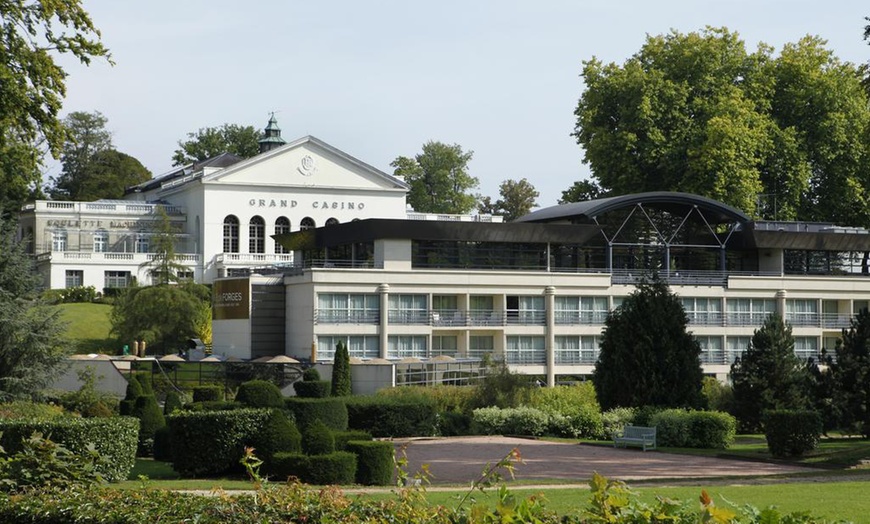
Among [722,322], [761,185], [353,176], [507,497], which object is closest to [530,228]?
[722,322]

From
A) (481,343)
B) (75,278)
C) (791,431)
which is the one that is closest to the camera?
(791,431)

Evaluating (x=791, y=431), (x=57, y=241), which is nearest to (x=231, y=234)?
(x=57, y=241)

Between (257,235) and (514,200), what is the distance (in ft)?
139

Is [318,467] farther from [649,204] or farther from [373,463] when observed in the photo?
[649,204]

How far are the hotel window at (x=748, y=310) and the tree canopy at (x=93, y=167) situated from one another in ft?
210

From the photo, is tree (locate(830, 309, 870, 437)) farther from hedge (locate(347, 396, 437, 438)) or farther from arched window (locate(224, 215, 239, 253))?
arched window (locate(224, 215, 239, 253))

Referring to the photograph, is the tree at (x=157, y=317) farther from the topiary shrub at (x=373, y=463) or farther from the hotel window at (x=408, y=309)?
the topiary shrub at (x=373, y=463)

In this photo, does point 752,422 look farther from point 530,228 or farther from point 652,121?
point 652,121

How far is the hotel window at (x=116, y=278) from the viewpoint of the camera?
85375 millimetres

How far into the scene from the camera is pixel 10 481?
53.6 ft

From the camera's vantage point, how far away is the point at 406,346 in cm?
6072

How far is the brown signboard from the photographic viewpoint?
62250mm

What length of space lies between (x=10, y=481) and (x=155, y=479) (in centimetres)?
1047

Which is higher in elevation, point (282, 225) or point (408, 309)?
point (282, 225)
